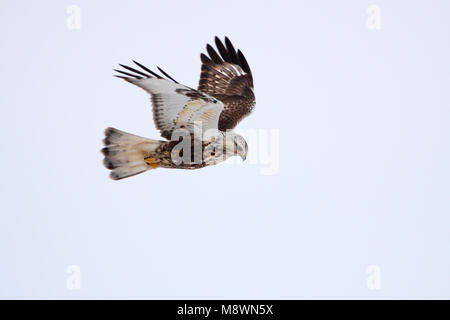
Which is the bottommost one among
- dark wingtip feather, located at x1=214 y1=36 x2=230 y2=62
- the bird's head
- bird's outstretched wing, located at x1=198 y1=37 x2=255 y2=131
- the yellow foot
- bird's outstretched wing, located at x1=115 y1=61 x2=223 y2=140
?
the yellow foot

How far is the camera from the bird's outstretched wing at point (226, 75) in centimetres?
809

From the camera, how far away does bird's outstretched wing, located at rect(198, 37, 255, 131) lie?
8094 mm

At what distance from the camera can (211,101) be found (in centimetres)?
595

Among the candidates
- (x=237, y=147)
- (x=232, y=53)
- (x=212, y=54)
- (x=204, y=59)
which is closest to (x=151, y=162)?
(x=237, y=147)

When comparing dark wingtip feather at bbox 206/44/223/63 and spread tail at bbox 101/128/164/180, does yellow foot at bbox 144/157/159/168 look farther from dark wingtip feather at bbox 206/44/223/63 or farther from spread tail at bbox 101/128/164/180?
dark wingtip feather at bbox 206/44/223/63

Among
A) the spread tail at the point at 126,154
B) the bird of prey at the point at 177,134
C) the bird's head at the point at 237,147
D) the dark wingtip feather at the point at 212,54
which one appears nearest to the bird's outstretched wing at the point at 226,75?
the dark wingtip feather at the point at 212,54

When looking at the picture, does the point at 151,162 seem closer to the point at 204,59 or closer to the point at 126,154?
the point at 126,154

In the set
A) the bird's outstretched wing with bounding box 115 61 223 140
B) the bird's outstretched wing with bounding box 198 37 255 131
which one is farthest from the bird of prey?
the bird's outstretched wing with bounding box 198 37 255 131

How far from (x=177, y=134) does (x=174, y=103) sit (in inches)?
18.7

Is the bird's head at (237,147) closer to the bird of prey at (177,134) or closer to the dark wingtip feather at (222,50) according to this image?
the bird of prey at (177,134)

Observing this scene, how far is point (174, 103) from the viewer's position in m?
6.05
